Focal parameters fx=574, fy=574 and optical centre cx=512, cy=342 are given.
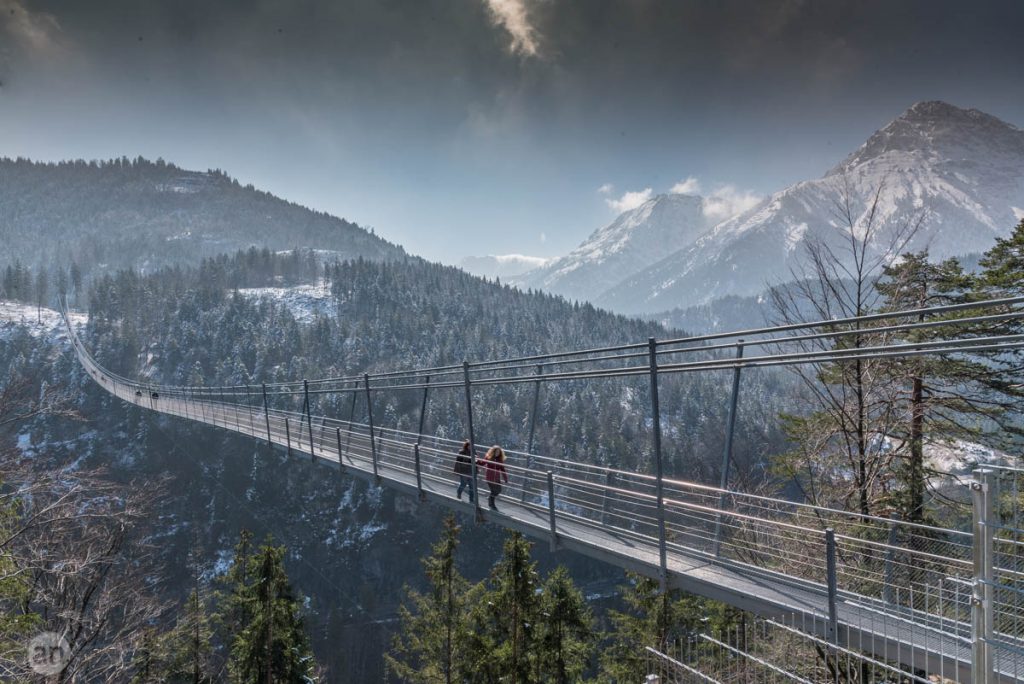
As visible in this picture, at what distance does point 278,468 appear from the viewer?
91.1 meters

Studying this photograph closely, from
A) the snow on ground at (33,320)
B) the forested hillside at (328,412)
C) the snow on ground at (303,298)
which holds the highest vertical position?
the snow on ground at (303,298)

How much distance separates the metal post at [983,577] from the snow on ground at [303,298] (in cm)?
12408

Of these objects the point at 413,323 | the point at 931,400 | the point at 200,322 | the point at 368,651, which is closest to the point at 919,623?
the point at 931,400

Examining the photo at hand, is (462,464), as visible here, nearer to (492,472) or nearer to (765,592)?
(492,472)

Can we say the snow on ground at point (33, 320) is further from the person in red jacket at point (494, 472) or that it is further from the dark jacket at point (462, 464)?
the person in red jacket at point (494, 472)

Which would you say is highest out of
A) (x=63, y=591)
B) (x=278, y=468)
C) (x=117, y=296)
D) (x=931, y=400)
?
(x=117, y=296)

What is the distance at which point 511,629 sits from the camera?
20.1m

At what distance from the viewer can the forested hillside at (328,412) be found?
7919 centimetres

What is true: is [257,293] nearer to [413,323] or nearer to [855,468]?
[413,323]

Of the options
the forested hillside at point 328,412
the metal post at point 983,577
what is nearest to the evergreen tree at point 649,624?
the metal post at point 983,577

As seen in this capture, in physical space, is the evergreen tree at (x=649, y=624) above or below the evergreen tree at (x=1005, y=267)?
below

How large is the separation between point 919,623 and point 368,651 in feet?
227

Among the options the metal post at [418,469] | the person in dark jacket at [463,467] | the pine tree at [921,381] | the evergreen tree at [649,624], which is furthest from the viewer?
the evergreen tree at [649,624]

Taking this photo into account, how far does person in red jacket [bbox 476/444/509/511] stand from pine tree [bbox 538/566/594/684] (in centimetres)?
1252
